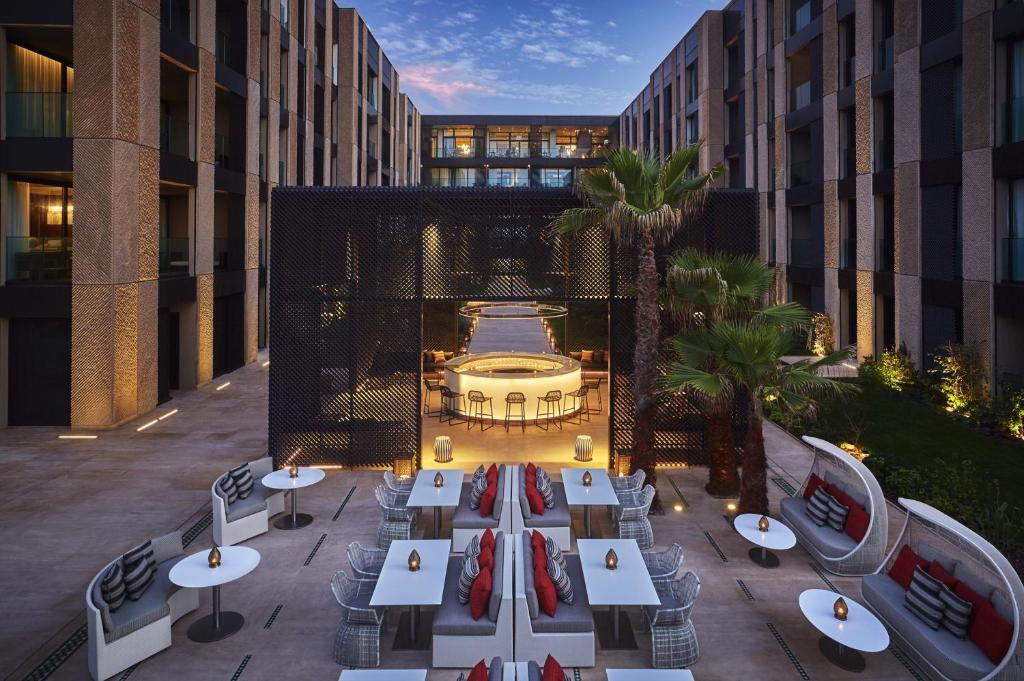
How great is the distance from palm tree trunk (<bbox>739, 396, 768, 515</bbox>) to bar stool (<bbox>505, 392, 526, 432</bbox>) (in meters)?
7.02

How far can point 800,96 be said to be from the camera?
3008 cm

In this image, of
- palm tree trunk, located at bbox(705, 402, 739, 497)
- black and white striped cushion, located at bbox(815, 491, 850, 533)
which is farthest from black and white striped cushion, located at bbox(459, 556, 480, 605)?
palm tree trunk, located at bbox(705, 402, 739, 497)

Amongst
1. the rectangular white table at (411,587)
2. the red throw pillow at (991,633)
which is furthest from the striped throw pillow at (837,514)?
the rectangular white table at (411,587)

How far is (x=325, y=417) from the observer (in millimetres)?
14266

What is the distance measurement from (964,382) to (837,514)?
34.1 feet

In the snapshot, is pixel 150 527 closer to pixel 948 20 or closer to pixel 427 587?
pixel 427 587

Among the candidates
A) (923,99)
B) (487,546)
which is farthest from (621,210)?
(923,99)

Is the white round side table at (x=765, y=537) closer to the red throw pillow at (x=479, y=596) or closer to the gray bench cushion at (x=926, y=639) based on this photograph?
the gray bench cushion at (x=926, y=639)

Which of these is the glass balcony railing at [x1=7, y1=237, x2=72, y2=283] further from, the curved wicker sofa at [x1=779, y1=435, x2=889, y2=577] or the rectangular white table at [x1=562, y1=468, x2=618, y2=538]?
the curved wicker sofa at [x1=779, y1=435, x2=889, y2=577]

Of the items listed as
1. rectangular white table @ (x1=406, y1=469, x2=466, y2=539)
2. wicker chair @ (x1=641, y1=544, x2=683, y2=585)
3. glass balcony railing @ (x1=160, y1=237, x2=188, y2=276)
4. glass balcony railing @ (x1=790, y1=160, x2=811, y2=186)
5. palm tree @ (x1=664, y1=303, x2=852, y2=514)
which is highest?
glass balcony railing @ (x1=790, y1=160, x2=811, y2=186)

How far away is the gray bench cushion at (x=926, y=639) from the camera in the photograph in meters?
6.62

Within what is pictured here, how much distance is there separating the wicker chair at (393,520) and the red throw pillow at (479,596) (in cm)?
256

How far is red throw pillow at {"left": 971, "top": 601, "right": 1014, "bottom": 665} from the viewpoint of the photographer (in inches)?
256

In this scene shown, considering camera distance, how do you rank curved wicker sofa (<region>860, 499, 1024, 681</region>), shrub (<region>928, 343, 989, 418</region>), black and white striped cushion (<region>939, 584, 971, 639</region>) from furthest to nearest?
shrub (<region>928, 343, 989, 418</region>) → black and white striped cushion (<region>939, 584, 971, 639</region>) → curved wicker sofa (<region>860, 499, 1024, 681</region>)
